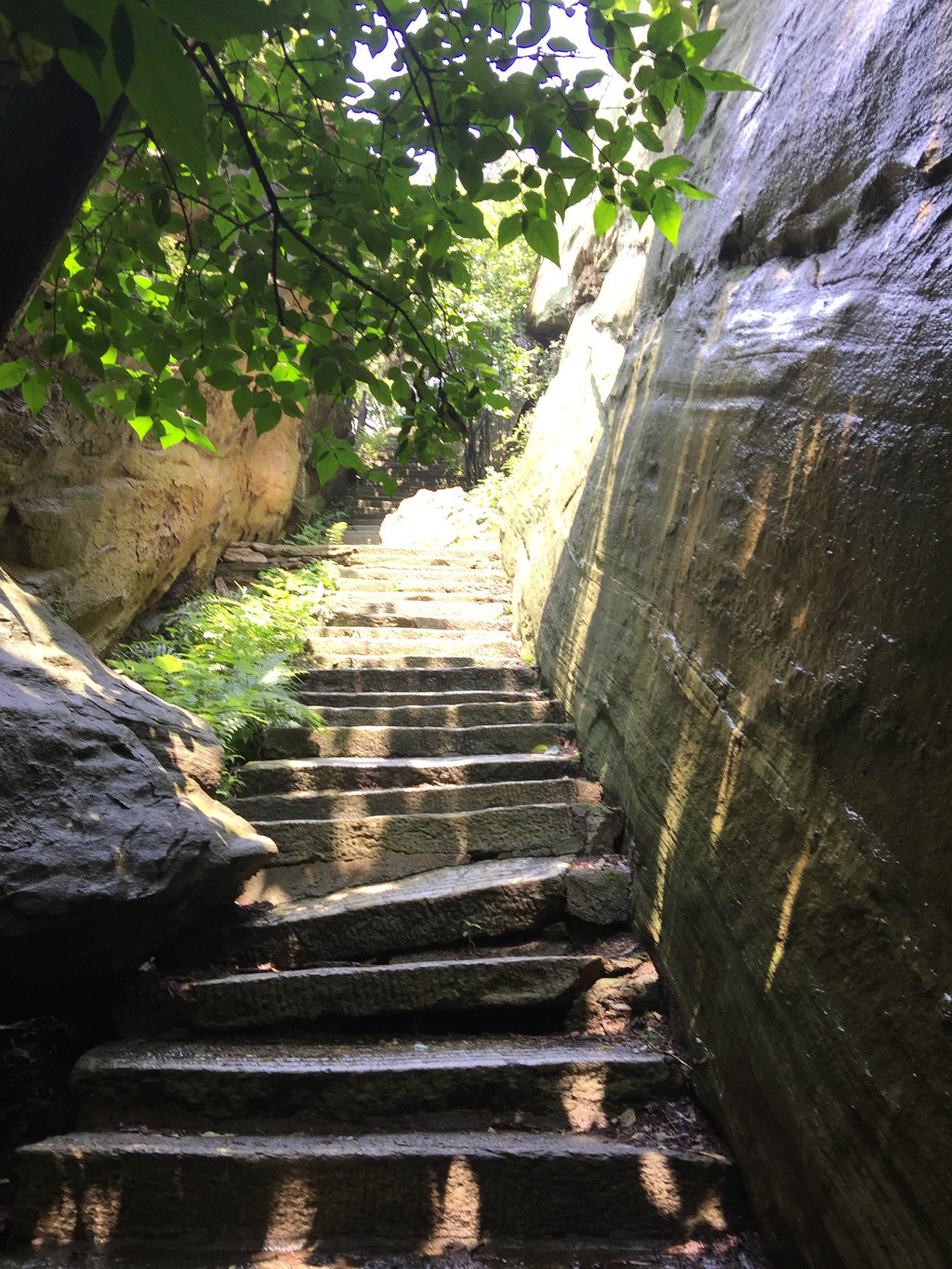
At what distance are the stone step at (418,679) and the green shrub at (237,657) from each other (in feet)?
0.87

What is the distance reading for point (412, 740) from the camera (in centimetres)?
431

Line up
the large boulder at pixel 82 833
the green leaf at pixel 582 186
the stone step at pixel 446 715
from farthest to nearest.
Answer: the stone step at pixel 446 715, the large boulder at pixel 82 833, the green leaf at pixel 582 186

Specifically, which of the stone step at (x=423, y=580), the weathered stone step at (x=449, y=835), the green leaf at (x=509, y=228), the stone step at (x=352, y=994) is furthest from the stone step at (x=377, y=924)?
the stone step at (x=423, y=580)

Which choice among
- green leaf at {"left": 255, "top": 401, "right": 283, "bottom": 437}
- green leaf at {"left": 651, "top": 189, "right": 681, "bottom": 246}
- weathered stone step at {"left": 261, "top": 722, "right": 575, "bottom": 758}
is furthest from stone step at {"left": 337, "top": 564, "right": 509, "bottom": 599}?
green leaf at {"left": 651, "top": 189, "right": 681, "bottom": 246}

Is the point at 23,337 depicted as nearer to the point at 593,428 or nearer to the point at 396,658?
the point at 396,658

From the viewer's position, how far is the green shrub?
156 inches

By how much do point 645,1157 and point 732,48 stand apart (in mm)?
4559

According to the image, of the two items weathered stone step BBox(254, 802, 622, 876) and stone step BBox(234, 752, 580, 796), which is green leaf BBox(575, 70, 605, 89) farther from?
stone step BBox(234, 752, 580, 796)

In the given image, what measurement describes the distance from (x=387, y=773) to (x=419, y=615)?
289cm

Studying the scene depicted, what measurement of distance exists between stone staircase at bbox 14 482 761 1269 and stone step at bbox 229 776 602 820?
0.01 metres

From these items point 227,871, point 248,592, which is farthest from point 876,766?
point 248,592

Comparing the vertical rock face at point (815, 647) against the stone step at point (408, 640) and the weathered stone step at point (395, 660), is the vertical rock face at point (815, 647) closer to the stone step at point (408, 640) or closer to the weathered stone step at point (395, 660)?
the weathered stone step at point (395, 660)

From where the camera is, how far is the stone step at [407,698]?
4727 millimetres

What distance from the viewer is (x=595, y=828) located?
3.35 meters
